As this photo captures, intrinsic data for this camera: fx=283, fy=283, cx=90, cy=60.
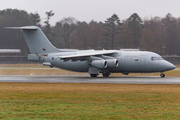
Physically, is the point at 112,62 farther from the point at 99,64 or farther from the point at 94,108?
the point at 94,108

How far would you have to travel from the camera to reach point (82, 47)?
313 feet

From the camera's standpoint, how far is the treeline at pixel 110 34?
9181 cm

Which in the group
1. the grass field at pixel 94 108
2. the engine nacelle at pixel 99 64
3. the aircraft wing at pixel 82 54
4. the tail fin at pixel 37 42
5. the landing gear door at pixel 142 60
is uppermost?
the tail fin at pixel 37 42

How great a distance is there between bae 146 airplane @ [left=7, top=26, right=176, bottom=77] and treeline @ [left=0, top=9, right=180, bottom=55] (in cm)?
5558

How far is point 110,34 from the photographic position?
9500 cm

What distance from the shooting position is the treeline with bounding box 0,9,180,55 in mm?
91812

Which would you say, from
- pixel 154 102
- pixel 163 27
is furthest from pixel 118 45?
pixel 154 102

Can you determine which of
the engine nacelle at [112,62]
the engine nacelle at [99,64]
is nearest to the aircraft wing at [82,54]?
the engine nacelle at [99,64]

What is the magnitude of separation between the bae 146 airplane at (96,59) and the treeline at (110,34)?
2188 inches

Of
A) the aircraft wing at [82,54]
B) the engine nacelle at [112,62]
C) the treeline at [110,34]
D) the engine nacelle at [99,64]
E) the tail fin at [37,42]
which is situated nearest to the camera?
the aircraft wing at [82,54]

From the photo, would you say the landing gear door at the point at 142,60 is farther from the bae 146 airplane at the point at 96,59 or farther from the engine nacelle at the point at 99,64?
the engine nacelle at the point at 99,64

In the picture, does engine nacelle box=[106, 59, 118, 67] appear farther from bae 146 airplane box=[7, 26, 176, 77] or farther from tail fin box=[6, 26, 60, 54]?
tail fin box=[6, 26, 60, 54]

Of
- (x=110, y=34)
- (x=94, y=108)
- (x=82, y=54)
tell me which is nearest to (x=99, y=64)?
(x=82, y=54)

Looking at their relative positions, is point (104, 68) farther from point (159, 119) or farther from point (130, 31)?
point (130, 31)
